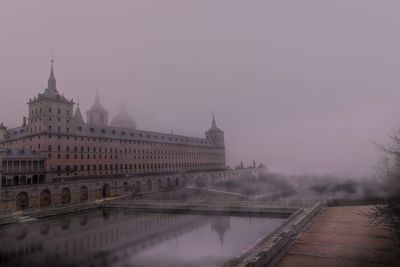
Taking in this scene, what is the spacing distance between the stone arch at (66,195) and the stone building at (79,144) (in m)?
7.42

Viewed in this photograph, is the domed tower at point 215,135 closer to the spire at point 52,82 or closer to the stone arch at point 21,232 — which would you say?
the spire at point 52,82

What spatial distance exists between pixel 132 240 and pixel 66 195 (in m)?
28.3

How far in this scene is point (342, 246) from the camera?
19953 mm

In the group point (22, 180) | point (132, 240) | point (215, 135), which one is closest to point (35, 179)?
point (22, 180)

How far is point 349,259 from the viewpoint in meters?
17.5

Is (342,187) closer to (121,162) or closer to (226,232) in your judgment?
(226,232)

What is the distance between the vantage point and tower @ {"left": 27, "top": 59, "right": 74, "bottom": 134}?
61625 mm

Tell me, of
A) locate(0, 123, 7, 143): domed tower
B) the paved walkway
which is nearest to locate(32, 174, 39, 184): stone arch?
locate(0, 123, 7, 143): domed tower

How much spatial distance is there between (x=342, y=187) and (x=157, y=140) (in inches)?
2100

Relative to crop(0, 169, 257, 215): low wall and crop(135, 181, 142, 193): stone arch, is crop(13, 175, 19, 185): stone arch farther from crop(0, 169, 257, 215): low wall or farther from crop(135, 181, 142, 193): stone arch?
crop(135, 181, 142, 193): stone arch

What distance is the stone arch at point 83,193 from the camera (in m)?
56.7

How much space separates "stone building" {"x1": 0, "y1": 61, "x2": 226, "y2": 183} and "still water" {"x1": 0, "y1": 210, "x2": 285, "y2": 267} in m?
21.9

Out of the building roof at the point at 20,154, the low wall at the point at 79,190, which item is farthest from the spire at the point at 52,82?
the low wall at the point at 79,190

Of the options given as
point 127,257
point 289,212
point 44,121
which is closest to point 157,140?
point 44,121
